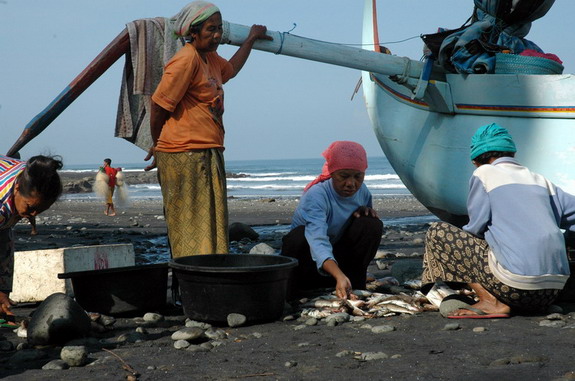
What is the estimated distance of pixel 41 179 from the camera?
3664mm

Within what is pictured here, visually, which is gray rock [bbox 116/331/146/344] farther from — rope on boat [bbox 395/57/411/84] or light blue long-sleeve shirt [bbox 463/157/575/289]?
rope on boat [bbox 395/57/411/84]

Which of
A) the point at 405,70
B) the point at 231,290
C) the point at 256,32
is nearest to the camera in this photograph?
the point at 231,290

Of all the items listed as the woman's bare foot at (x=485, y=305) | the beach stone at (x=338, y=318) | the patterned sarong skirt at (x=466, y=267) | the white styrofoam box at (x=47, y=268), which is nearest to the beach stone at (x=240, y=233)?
the white styrofoam box at (x=47, y=268)

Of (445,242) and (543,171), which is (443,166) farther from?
(445,242)

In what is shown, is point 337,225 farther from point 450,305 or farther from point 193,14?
point 193,14

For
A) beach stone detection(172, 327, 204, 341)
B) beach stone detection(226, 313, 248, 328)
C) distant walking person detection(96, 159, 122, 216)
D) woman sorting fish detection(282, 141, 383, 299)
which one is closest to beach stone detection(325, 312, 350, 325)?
woman sorting fish detection(282, 141, 383, 299)

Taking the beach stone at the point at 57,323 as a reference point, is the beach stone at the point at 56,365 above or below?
below

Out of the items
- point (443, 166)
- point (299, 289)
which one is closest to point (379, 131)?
point (443, 166)

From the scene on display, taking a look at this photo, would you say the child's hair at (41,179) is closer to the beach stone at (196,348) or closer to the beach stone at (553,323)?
the beach stone at (196,348)

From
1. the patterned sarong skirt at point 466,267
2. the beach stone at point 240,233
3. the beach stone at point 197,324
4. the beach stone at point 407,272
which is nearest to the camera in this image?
the patterned sarong skirt at point 466,267

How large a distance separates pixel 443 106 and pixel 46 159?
5.28m

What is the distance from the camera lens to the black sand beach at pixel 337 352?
3029mm

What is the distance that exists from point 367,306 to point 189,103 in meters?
1.69

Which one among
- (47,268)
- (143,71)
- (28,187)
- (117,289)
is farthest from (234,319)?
(143,71)
